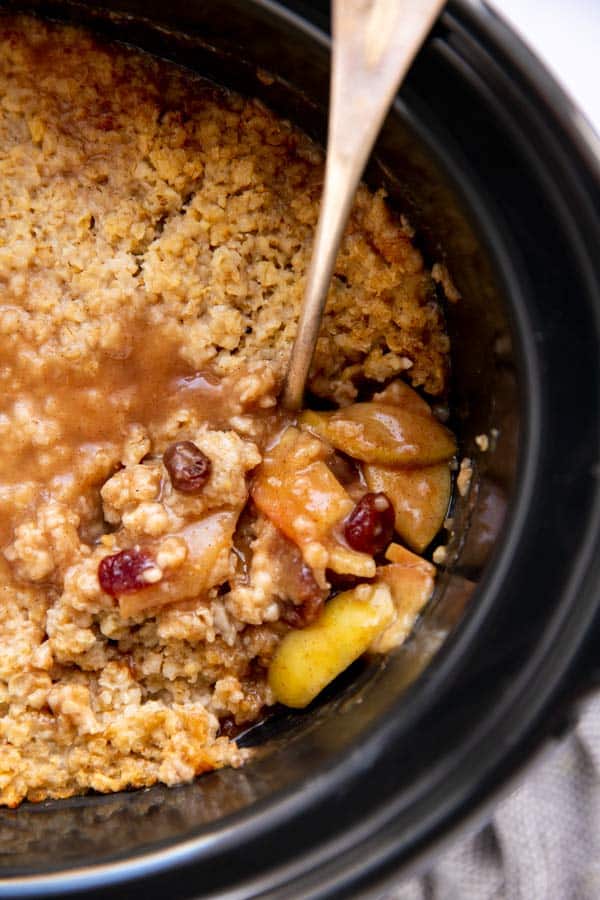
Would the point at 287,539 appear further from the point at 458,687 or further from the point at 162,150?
the point at 162,150

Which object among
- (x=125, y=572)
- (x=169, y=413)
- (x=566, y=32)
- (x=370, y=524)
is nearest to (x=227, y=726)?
(x=125, y=572)

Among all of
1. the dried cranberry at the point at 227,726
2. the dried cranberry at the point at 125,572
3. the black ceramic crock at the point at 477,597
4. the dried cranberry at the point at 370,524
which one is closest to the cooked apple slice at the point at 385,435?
the dried cranberry at the point at 370,524

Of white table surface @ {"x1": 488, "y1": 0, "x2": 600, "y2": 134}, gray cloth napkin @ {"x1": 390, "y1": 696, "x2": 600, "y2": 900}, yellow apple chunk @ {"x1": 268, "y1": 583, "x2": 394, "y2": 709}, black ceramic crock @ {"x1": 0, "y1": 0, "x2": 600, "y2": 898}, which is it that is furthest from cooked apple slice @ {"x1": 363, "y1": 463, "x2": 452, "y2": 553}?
white table surface @ {"x1": 488, "y1": 0, "x2": 600, "y2": 134}

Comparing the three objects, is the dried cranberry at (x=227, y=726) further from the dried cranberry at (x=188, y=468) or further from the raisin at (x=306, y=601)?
the dried cranberry at (x=188, y=468)

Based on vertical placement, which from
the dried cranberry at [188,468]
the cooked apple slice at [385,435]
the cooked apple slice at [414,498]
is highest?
the cooked apple slice at [385,435]

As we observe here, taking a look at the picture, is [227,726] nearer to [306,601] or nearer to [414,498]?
[306,601]
